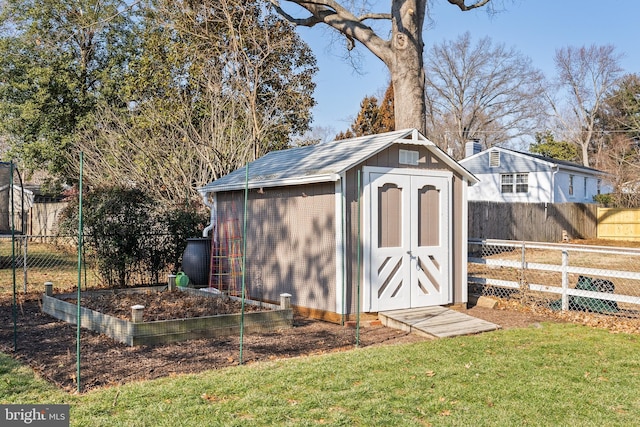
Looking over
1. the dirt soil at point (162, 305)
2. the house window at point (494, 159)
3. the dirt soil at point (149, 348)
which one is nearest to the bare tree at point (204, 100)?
the dirt soil at point (162, 305)

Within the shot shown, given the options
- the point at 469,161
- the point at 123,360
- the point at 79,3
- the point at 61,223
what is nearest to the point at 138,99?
the point at 79,3

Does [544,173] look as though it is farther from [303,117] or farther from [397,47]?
[397,47]

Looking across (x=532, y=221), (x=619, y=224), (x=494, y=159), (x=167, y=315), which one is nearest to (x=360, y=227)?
(x=167, y=315)

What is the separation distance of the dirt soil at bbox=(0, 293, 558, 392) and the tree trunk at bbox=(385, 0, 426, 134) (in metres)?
5.79

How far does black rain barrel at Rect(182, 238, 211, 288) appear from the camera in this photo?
12070 millimetres

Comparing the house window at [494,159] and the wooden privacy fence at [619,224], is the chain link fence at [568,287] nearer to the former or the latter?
the wooden privacy fence at [619,224]

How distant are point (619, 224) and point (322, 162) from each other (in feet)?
86.5

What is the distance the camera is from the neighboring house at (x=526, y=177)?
30.1 meters

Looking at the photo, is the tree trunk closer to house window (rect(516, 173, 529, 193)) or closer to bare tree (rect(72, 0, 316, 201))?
bare tree (rect(72, 0, 316, 201))

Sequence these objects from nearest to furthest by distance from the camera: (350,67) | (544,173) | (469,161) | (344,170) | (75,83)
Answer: (344,170) → (350,67) → (75,83) → (544,173) → (469,161)

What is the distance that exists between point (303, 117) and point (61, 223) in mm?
9833

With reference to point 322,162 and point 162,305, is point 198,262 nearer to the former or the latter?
point 162,305

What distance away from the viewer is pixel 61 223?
43.5ft

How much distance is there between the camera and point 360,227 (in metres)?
9.09
